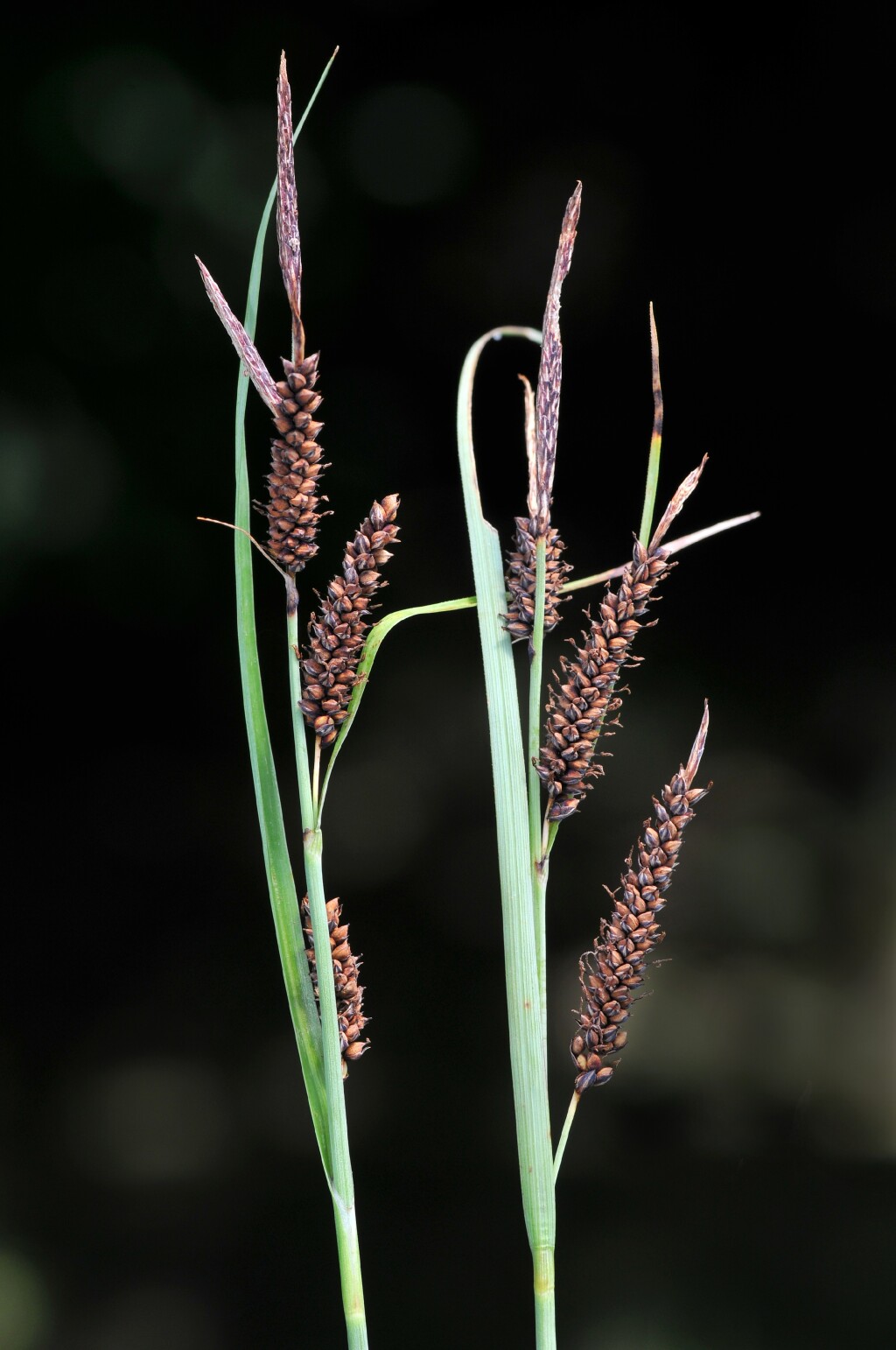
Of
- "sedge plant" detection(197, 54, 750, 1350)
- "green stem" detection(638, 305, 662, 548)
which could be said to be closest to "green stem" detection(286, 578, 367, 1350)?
"sedge plant" detection(197, 54, 750, 1350)

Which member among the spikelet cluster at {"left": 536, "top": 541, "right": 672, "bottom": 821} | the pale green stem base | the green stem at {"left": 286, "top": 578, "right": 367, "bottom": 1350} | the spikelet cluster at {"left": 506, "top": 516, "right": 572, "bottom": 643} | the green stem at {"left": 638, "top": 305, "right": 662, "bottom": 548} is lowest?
the pale green stem base

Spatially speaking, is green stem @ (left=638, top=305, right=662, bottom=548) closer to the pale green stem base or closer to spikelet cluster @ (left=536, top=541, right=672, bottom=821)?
spikelet cluster @ (left=536, top=541, right=672, bottom=821)

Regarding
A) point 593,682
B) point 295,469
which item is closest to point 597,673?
point 593,682

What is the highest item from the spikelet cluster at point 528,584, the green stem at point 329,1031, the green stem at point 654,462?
the green stem at point 654,462

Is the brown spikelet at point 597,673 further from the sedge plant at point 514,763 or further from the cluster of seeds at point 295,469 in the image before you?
the cluster of seeds at point 295,469

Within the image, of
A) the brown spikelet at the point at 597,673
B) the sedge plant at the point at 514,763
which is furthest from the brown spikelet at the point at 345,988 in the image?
the brown spikelet at the point at 597,673

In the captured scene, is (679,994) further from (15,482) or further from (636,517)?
(15,482)

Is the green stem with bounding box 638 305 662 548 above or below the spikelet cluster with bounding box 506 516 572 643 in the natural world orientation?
above

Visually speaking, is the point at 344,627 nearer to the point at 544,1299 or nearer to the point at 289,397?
the point at 289,397
